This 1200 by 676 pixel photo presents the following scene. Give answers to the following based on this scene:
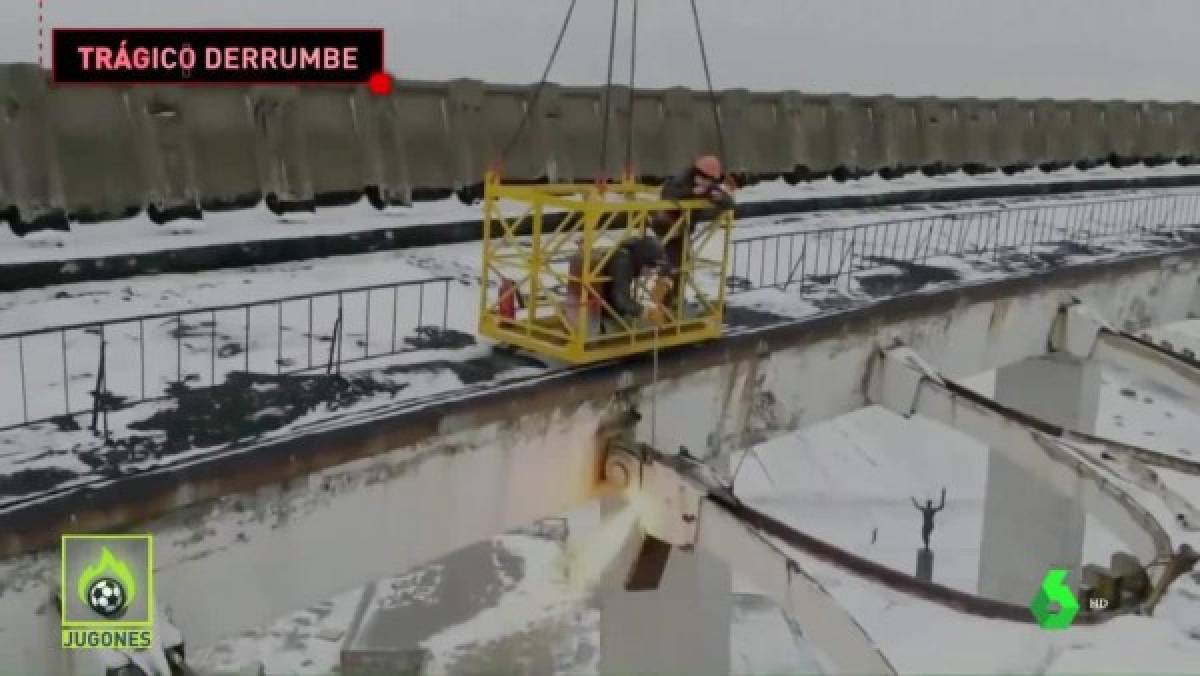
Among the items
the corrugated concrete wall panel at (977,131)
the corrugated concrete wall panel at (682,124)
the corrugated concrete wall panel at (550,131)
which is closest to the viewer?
the corrugated concrete wall panel at (550,131)

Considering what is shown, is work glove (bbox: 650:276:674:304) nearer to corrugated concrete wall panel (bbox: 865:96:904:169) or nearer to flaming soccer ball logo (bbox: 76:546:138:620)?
flaming soccer ball logo (bbox: 76:546:138:620)

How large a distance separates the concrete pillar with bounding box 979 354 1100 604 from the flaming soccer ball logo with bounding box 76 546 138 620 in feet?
35.3

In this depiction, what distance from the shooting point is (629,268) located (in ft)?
23.9

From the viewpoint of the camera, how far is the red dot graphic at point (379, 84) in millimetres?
11891

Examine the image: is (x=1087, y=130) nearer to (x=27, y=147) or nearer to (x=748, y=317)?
(x=748, y=317)

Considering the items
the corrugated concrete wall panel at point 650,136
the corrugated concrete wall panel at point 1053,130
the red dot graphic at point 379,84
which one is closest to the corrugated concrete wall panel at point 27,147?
the red dot graphic at point 379,84

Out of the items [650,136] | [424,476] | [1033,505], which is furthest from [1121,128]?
[424,476]

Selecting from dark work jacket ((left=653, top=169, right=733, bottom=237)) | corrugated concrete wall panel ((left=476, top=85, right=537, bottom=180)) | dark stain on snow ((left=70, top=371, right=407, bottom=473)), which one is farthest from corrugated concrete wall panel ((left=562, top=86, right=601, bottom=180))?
dark stain on snow ((left=70, top=371, right=407, bottom=473))

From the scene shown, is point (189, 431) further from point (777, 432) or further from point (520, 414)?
point (777, 432)

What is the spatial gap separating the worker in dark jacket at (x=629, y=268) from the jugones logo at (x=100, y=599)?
340cm

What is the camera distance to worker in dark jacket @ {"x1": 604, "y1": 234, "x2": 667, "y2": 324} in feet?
23.7

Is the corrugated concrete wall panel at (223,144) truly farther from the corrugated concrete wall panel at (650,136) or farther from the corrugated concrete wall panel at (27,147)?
the corrugated concrete wall panel at (650,136)

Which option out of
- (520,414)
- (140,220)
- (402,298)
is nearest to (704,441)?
(520,414)

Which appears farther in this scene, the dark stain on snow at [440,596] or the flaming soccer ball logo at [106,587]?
the dark stain on snow at [440,596]
